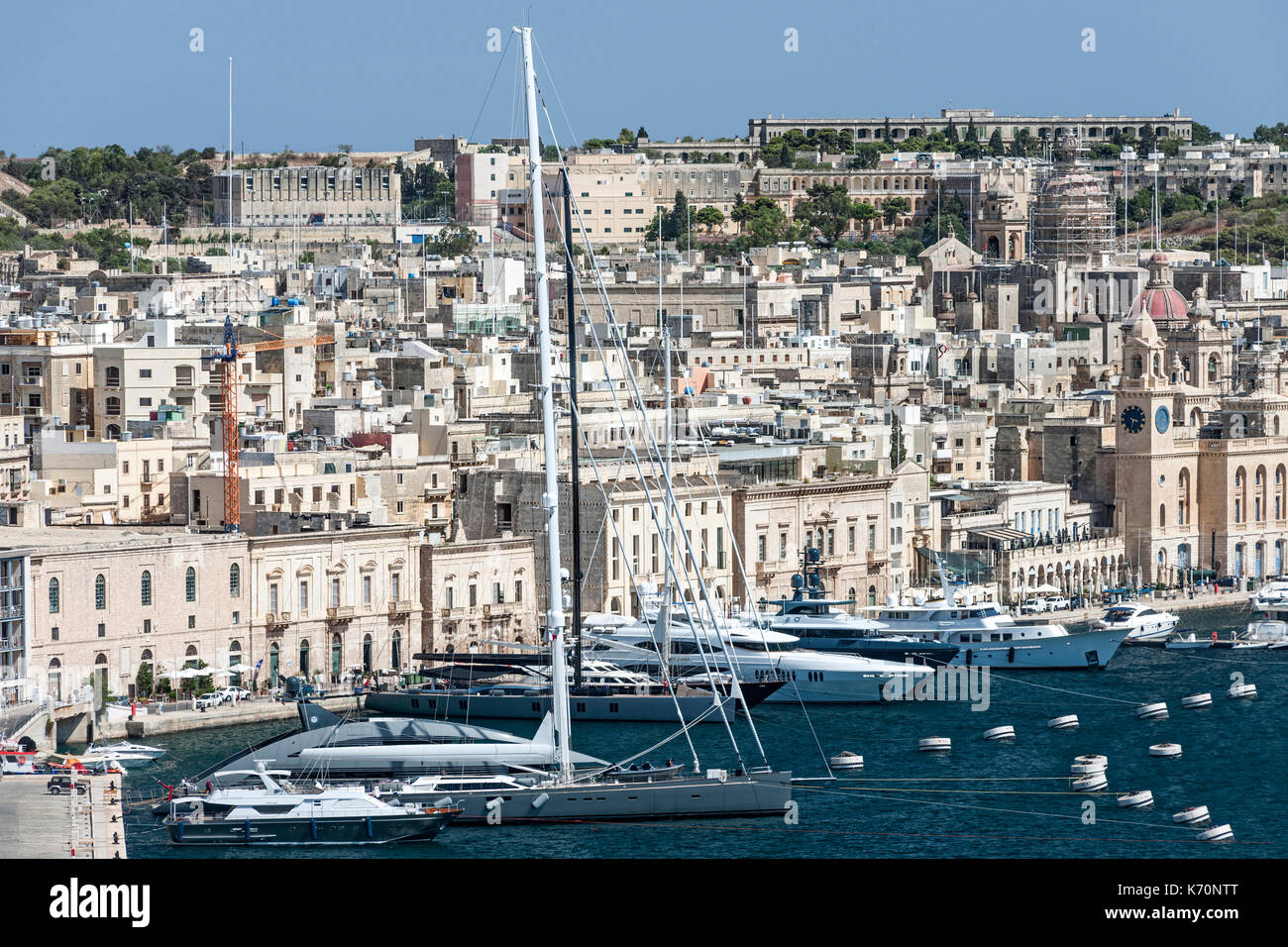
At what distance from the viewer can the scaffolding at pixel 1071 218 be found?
112 meters

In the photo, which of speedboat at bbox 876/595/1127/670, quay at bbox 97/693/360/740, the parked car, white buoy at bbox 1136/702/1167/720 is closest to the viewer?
the parked car

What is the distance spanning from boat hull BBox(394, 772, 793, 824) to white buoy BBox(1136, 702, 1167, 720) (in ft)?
40.5

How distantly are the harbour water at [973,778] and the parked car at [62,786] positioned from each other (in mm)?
778

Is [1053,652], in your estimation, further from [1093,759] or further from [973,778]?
[973,778]

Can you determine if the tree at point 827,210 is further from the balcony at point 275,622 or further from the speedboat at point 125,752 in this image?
the speedboat at point 125,752

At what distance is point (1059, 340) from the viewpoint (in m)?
91.5

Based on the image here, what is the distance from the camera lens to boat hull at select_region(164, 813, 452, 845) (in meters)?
30.7

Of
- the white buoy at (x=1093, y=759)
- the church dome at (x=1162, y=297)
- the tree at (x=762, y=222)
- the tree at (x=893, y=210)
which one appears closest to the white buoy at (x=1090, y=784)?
the white buoy at (x=1093, y=759)

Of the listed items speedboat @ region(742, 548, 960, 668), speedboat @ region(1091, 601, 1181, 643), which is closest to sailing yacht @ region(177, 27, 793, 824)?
speedboat @ region(742, 548, 960, 668)

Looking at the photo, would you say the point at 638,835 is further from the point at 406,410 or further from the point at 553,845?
the point at 406,410

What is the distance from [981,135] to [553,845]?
450ft

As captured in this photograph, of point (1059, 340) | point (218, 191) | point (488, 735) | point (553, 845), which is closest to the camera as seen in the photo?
point (553, 845)

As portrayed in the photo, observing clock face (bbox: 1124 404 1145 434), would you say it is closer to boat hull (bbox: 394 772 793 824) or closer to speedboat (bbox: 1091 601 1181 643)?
speedboat (bbox: 1091 601 1181 643)

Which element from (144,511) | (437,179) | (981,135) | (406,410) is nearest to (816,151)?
(981,135)
